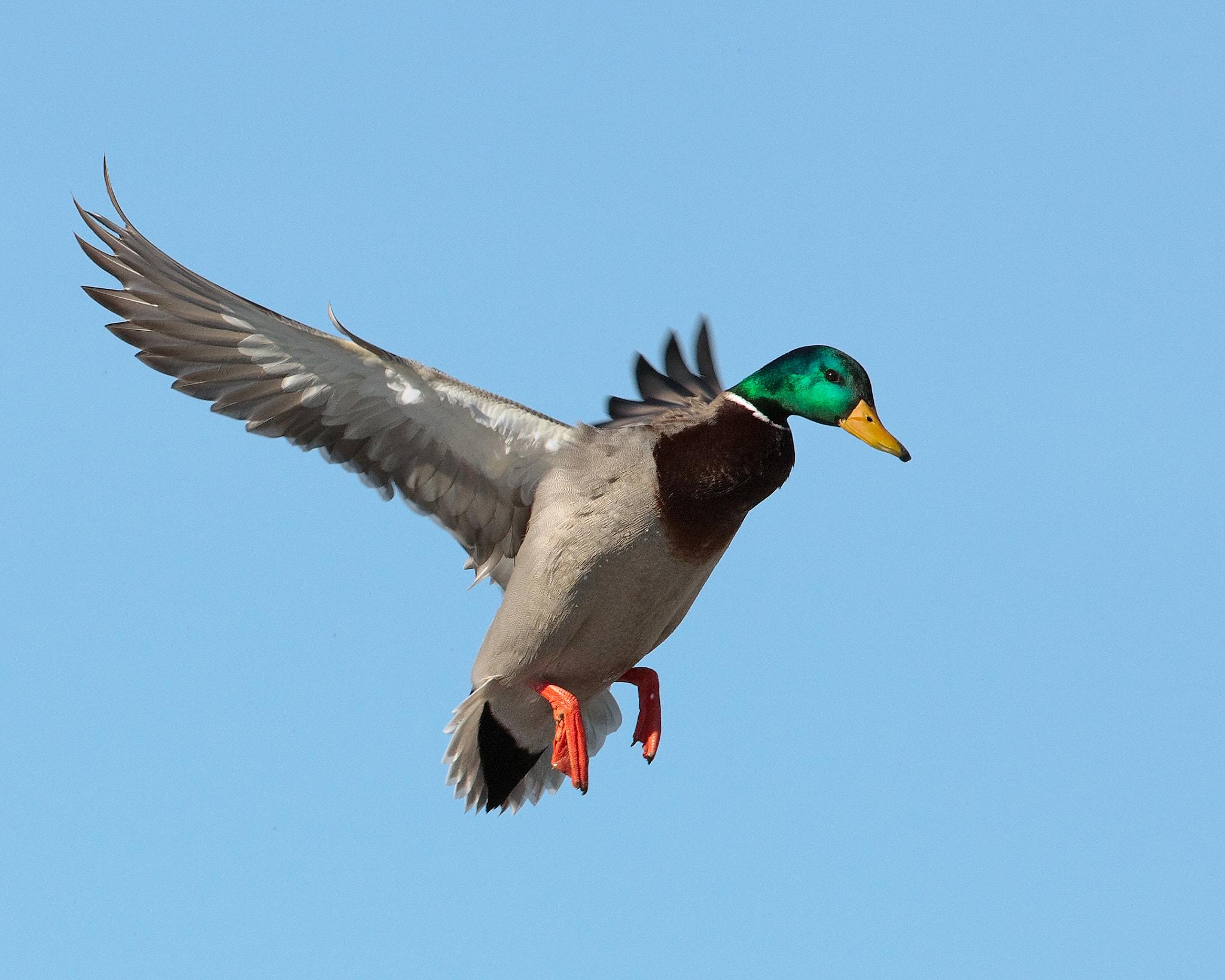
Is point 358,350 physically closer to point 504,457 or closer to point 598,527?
point 504,457

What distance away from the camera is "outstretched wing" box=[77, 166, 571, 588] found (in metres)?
7.50

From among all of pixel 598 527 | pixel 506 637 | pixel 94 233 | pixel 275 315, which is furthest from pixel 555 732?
pixel 94 233

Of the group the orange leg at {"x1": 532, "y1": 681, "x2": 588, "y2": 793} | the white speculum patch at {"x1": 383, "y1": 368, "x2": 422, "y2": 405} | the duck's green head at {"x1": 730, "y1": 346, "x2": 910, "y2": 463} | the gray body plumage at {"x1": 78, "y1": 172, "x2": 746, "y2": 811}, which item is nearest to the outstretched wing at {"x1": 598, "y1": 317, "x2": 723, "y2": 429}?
the gray body plumage at {"x1": 78, "y1": 172, "x2": 746, "y2": 811}

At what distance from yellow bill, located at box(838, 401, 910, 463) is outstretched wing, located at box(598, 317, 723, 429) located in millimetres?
2133

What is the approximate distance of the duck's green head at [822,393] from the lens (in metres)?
7.39

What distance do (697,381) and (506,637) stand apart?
2802 millimetres

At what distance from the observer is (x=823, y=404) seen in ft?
24.3

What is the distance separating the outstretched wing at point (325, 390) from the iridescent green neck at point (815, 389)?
38.7 inches

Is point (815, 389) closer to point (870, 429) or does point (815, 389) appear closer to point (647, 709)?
point (870, 429)

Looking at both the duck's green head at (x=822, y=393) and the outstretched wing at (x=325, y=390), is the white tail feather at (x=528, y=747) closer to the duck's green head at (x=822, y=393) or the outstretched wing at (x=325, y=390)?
the outstretched wing at (x=325, y=390)

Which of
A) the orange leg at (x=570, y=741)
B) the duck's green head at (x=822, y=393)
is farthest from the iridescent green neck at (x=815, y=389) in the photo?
the orange leg at (x=570, y=741)

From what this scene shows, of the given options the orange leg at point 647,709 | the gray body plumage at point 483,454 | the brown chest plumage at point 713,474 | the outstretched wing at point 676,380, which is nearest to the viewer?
the brown chest plumage at point 713,474

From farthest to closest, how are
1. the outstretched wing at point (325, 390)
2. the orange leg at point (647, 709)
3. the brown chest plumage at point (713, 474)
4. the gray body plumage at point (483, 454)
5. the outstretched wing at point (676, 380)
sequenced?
1. the outstretched wing at point (676, 380)
2. the orange leg at point (647, 709)
3. the outstretched wing at point (325, 390)
4. the gray body plumage at point (483, 454)
5. the brown chest plumage at point (713, 474)

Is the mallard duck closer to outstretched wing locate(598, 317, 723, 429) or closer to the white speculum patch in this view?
the white speculum patch
